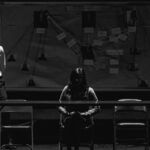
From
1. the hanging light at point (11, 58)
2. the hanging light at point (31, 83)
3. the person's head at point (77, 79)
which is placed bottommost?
the hanging light at point (31, 83)

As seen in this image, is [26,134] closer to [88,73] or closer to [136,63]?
[88,73]

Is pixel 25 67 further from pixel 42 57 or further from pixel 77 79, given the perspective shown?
pixel 77 79

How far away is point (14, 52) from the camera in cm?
795

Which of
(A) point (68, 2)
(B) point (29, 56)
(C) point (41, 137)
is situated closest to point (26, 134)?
(C) point (41, 137)

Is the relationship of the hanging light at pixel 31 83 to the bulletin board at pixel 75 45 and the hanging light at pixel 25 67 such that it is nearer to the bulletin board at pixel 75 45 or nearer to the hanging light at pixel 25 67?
the bulletin board at pixel 75 45

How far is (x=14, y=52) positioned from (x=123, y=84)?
192cm

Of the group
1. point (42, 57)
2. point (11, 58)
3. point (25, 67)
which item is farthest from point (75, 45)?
point (11, 58)

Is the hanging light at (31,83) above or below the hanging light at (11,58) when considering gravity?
below

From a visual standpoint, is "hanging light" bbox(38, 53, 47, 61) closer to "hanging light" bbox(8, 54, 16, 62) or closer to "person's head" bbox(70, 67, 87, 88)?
"hanging light" bbox(8, 54, 16, 62)

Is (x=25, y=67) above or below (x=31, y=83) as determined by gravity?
above

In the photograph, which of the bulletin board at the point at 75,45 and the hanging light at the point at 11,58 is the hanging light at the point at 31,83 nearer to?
the bulletin board at the point at 75,45

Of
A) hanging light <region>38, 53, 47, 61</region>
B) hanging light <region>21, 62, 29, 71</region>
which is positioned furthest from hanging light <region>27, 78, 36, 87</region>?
hanging light <region>38, 53, 47, 61</region>

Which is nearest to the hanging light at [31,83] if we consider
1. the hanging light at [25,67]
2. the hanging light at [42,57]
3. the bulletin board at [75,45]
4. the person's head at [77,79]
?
the bulletin board at [75,45]

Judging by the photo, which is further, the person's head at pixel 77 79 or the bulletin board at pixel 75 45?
the bulletin board at pixel 75 45
